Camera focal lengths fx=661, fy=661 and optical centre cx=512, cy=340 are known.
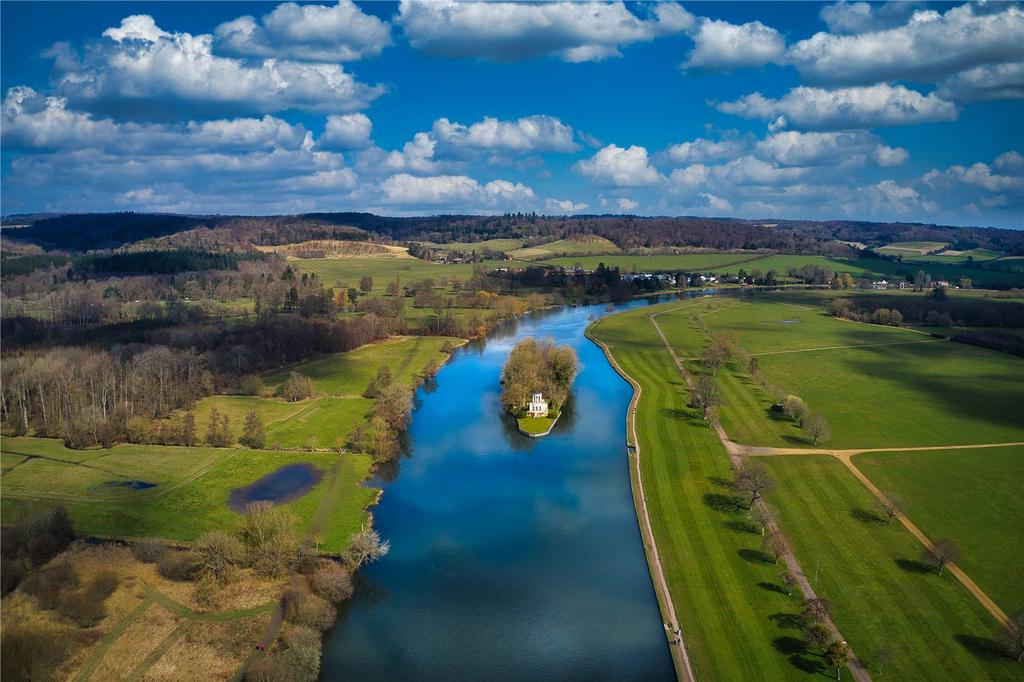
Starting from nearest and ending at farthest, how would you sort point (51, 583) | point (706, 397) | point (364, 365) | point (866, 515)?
point (51, 583) → point (866, 515) → point (706, 397) → point (364, 365)

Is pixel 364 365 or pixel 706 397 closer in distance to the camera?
pixel 706 397

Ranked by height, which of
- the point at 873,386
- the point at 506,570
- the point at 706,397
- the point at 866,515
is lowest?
the point at 506,570

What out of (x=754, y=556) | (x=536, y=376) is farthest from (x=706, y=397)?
(x=754, y=556)

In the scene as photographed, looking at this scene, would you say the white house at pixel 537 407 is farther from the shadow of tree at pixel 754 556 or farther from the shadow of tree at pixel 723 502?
the shadow of tree at pixel 754 556

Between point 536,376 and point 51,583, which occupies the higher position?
point 536,376

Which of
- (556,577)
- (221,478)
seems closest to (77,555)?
(221,478)

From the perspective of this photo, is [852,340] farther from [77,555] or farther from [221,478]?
[77,555]

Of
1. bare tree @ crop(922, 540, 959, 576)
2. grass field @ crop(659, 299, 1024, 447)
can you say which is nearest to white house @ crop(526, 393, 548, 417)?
grass field @ crop(659, 299, 1024, 447)

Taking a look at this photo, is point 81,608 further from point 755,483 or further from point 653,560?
point 755,483
